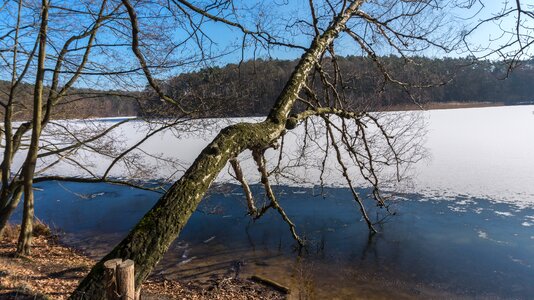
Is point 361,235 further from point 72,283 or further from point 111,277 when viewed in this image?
point 111,277

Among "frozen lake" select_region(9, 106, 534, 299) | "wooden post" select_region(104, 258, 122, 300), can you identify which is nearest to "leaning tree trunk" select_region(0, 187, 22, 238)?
"frozen lake" select_region(9, 106, 534, 299)

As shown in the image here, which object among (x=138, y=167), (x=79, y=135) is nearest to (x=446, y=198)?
(x=138, y=167)

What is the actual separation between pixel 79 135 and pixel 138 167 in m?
1.42

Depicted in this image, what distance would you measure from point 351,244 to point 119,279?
25.3 feet

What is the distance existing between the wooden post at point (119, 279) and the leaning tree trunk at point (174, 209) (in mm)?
49

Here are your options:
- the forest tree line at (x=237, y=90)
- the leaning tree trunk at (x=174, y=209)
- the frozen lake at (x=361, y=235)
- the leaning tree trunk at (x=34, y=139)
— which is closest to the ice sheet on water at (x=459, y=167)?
the frozen lake at (x=361, y=235)

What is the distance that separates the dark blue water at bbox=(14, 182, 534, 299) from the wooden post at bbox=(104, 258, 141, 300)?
4825 mm

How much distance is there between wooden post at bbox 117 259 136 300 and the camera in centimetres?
182

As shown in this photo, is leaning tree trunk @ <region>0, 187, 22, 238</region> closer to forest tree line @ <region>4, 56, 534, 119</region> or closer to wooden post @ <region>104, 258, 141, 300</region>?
forest tree line @ <region>4, 56, 534, 119</region>

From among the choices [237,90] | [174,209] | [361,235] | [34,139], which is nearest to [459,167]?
[361,235]

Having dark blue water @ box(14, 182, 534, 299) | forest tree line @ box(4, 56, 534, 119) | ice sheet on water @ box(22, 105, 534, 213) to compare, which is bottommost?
dark blue water @ box(14, 182, 534, 299)

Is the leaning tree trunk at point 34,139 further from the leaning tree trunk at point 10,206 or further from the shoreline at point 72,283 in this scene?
the leaning tree trunk at point 10,206

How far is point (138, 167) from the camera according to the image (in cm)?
791

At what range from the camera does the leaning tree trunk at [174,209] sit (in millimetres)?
1918
